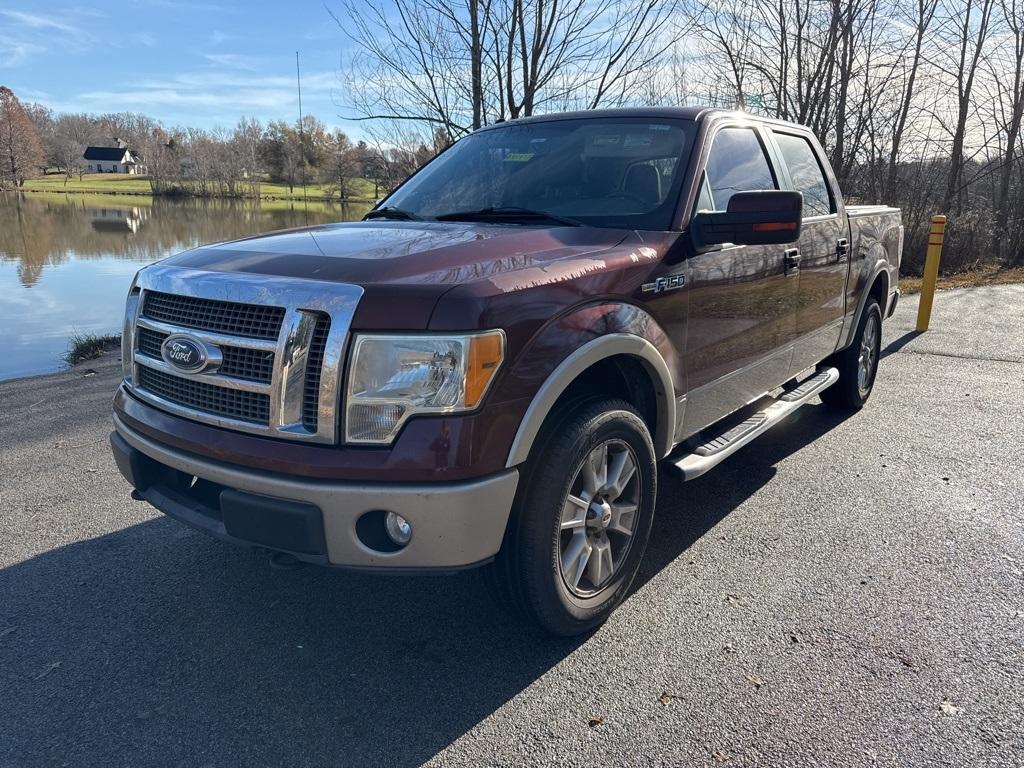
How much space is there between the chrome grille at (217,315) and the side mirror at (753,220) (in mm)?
1856

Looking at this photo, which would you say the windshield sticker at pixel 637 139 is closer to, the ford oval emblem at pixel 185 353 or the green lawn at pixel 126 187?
the ford oval emblem at pixel 185 353

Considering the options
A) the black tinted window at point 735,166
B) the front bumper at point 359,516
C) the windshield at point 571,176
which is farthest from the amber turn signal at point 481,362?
the black tinted window at point 735,166

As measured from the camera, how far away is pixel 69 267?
20906mm

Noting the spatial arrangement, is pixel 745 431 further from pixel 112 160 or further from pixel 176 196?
pixel 112 160

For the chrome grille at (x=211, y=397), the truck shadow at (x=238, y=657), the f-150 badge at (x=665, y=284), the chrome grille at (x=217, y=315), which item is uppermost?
the f-150 badge at (x=665, y=284)

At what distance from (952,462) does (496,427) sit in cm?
389

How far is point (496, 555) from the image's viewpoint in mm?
2541

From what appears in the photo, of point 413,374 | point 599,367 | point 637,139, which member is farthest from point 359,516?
point 637,139

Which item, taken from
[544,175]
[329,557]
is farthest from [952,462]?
[329,557]

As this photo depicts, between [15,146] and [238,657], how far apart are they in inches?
3204

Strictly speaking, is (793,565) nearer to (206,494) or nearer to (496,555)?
(496,555)

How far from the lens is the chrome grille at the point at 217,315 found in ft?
7.64

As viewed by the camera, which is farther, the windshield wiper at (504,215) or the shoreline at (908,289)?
the shoreline at (908,289)

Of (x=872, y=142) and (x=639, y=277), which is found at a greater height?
(x=872, y=142)
